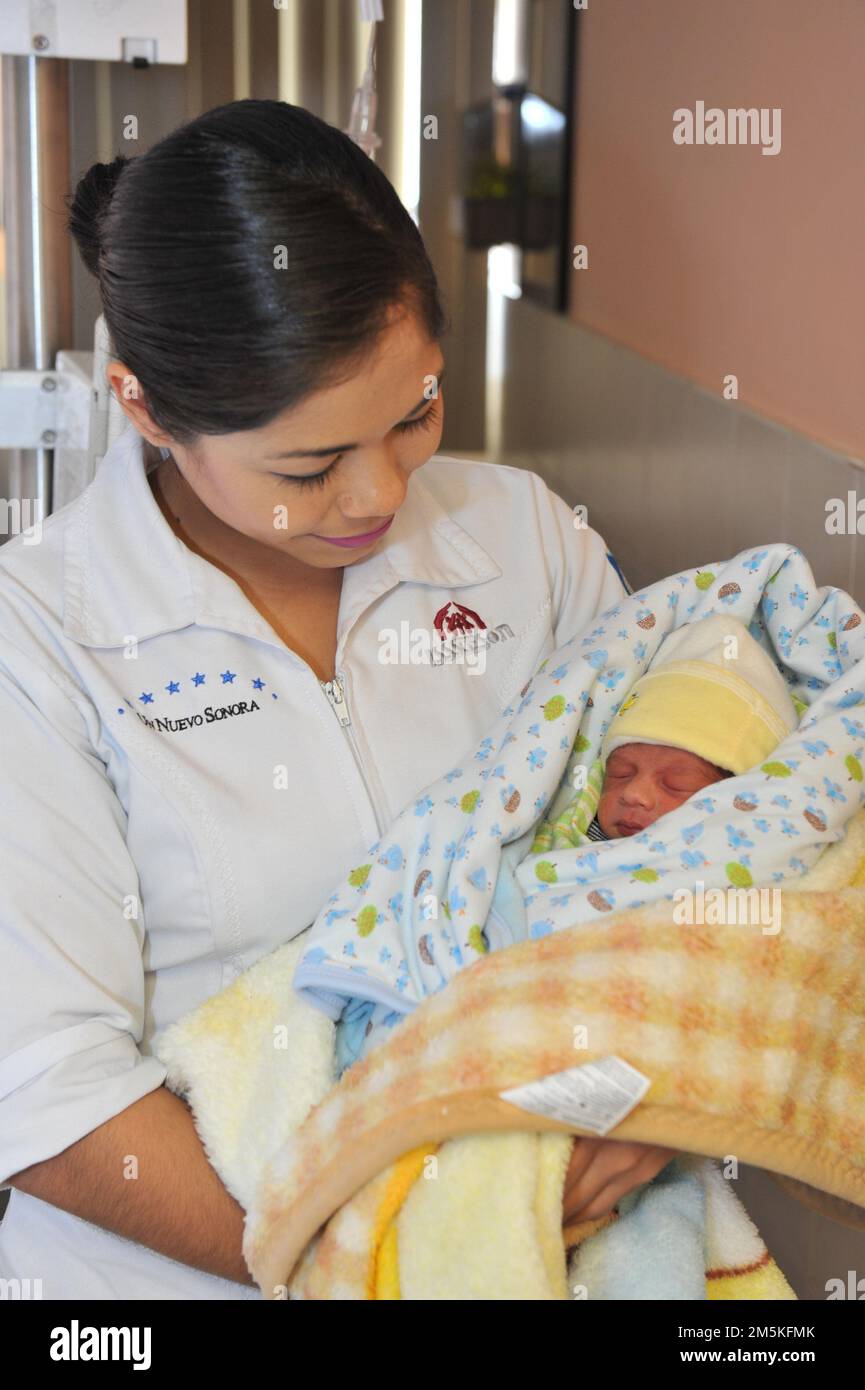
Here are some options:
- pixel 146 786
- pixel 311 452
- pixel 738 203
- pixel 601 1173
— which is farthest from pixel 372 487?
pixel 738 203

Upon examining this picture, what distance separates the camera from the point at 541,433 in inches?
115

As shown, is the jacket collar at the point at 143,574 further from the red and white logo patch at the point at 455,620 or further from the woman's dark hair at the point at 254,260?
the woman's dark hair at the point at 254,260

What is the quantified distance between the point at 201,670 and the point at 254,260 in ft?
1.16

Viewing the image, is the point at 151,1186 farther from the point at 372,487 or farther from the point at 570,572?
the point at 570,572

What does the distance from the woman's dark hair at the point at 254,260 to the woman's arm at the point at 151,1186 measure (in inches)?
21.7

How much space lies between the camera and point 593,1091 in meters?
0.91

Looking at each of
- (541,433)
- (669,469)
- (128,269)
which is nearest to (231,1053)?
(128,269)

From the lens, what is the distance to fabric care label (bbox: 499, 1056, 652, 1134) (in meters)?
0.91

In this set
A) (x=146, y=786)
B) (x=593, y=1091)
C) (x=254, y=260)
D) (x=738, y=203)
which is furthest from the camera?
(x=738, y=203)

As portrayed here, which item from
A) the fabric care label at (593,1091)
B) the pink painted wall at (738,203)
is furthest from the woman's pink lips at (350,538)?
the pink painted wall at (738,203)

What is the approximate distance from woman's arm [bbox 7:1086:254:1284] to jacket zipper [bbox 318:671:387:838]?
0.99 ft

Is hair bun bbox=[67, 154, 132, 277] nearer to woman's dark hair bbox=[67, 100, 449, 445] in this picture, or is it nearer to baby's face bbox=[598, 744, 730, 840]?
woman's dark hair bbox=[67, 100, 449, 445]

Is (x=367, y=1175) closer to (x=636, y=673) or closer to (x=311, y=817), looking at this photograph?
(x=311, y=817)

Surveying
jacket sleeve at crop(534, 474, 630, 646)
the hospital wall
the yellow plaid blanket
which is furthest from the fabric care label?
the hospital wall
